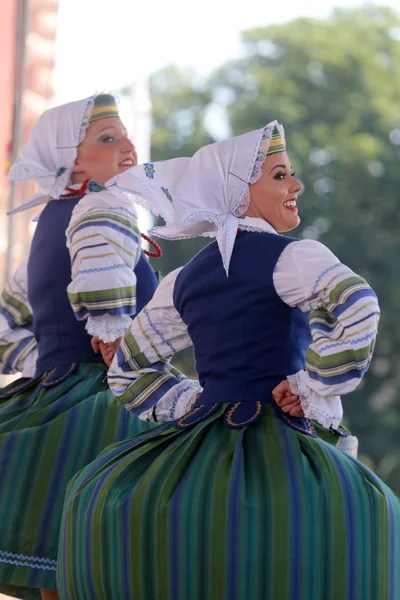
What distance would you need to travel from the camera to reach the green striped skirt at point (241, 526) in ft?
6.57

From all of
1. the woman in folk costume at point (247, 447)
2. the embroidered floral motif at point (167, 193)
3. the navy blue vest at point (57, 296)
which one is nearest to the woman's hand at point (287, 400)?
the woman in folk costume at point (247, 447)

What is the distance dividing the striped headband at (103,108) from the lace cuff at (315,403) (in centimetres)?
124

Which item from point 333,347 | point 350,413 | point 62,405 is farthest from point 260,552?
point 350,413

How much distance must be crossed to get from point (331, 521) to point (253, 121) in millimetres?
14998

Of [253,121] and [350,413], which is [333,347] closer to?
[350,413]

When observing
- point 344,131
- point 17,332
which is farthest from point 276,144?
point 344,131

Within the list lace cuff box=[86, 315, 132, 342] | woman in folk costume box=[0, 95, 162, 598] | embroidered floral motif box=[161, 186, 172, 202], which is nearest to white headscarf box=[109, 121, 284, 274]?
embroidered floral motif box=[161, 186, 172, 202]

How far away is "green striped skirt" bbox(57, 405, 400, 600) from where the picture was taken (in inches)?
78.9

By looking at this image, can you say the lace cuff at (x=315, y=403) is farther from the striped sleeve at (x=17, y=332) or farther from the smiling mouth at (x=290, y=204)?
the striped sleeve at (x=17, y=332)

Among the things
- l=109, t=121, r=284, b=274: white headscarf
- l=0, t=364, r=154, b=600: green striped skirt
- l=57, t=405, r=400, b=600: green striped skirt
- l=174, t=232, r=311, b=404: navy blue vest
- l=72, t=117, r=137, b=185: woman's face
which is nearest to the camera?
l=57, t=405, r=400, b=600: green striped skirt

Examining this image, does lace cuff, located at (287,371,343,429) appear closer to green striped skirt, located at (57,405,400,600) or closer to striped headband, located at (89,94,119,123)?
green striped skirt, located at (57,405,400,600)

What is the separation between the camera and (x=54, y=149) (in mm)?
3090

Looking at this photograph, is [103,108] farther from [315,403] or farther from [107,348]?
[315,403]

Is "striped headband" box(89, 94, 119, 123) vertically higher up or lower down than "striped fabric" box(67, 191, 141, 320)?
higher up
